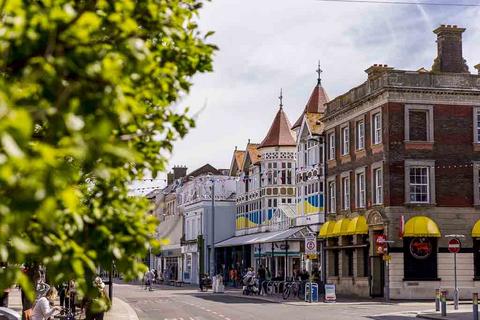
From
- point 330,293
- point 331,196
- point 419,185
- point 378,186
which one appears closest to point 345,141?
point 331,196

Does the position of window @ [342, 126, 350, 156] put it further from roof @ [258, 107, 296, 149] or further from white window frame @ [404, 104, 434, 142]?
roof @ [258, 107, 296, 149]

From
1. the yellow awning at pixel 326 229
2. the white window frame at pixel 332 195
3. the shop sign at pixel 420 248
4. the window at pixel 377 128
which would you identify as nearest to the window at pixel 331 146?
the white window frame at pixel 332 195

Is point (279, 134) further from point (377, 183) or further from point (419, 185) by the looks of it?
point (419, 185)

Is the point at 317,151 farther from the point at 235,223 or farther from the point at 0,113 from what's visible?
the point at 0,113

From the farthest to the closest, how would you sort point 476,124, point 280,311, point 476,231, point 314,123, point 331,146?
point 314,123
point 331,146
point 476,124
point 476,231
point 280,311

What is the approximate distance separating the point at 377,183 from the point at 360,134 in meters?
4.25

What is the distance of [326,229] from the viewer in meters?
53.6

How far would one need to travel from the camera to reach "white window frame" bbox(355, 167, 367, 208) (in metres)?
49.4

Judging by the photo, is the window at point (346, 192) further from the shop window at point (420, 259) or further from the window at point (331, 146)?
the shop window at point (420, 259)

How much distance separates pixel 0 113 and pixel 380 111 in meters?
44.2

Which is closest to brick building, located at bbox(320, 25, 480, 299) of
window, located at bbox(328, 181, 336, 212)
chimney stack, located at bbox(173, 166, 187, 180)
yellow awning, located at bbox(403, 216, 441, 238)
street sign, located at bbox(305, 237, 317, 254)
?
yellow awning, located at bbox(403, 216, 441, 238)

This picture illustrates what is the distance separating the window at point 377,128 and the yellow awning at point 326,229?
7.67 meters

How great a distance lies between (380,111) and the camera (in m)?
47.2

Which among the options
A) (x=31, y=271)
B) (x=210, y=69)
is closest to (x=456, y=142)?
(x=31, y=271)
